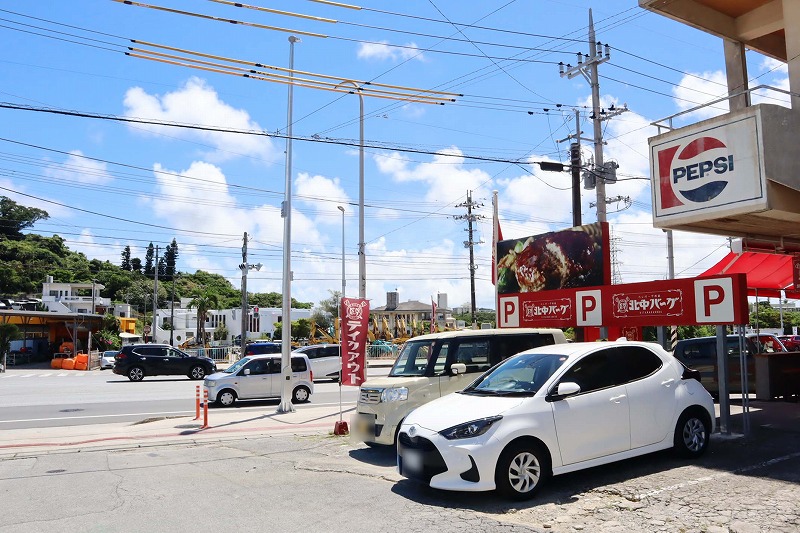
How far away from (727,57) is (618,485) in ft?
31.3

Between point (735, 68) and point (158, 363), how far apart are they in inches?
1081

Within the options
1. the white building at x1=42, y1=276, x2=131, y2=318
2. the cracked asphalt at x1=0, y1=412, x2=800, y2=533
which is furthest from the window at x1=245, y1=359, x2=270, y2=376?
the white building at x1=42, y1=276, x2=131, y2=318

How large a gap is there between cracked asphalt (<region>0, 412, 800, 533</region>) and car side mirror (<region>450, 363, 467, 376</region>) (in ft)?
5.60

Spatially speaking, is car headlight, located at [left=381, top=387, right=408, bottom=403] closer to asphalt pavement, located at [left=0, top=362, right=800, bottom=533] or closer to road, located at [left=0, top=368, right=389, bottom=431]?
asphalt pavement, located at [left=0, top=362, right=800, bottom=533]

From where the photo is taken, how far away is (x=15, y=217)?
104 m

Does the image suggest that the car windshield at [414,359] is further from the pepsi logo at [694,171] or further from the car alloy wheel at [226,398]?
the car alloy wheel at [226,398]

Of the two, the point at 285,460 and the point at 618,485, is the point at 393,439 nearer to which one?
the point at 285,460

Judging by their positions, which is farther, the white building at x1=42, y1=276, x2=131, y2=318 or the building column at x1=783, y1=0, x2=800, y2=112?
the white building at x1=42, y1=276, x2=131, y2=318

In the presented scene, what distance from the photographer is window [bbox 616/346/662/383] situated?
317 inches

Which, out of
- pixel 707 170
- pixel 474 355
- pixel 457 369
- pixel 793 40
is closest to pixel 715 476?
pixel 457 369

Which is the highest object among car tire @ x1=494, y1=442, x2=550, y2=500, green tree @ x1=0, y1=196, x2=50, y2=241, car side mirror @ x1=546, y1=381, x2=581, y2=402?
green tree @ x1=0, y1=196, x2=50, y2=241

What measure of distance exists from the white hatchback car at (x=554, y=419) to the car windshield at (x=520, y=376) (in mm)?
15

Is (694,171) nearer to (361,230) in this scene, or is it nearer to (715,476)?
(715,476)

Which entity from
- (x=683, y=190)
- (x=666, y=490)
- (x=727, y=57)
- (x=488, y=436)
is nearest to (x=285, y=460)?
(x=488, y=436)
